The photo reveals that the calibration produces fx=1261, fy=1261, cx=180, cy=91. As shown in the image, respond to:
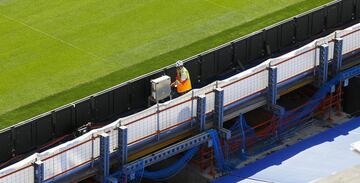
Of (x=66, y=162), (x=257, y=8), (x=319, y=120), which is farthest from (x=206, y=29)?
(x=66, y=162)

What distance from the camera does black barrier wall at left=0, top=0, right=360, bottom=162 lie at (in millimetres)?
30203

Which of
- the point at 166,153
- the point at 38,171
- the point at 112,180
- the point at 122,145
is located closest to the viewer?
the point at 38,171

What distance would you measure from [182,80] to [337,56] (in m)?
4.35

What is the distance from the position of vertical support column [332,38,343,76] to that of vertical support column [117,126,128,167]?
23.3 ft

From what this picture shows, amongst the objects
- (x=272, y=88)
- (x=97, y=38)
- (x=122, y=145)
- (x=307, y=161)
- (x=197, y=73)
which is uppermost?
(x=122, y=145)

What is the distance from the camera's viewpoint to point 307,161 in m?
31.1

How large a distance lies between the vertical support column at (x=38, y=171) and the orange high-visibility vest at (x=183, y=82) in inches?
221

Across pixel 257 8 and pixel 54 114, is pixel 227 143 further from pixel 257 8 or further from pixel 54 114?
pixel 257 8

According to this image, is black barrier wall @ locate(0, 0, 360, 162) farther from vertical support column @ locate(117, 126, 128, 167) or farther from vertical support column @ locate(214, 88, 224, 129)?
vertical support column @ locate(214, 88, 224, 129)

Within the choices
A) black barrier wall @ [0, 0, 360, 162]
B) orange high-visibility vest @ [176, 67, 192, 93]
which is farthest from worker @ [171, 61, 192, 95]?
black barrier wall @ [0, 0, 360, 162]

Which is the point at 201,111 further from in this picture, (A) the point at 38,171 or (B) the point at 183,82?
(A) the point at 38,171

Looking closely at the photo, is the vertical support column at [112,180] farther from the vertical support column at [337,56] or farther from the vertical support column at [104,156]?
the vertical support column at [337,56]

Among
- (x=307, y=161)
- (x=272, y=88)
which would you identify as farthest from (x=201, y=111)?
(x=307, y=161)

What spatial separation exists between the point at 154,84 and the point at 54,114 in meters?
2.69
